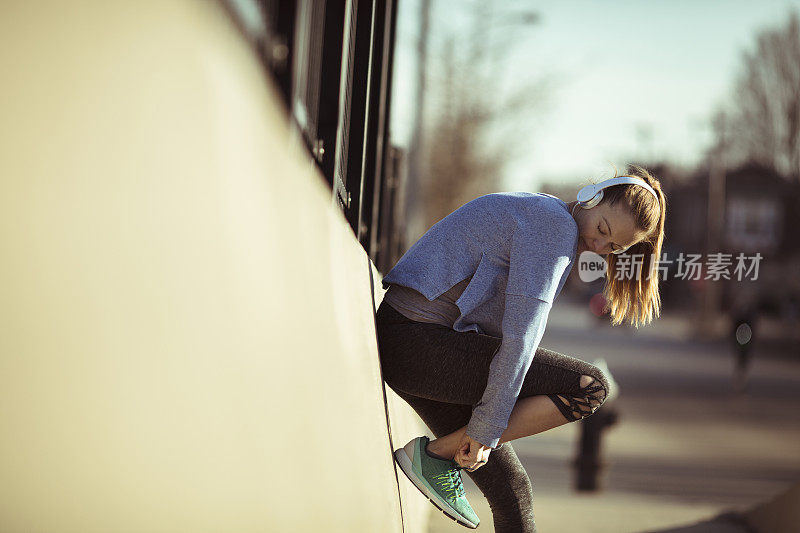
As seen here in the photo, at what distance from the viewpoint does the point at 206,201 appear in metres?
1.38

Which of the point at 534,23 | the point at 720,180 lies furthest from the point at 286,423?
the point at 720,180

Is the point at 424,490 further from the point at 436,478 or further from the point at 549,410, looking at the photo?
the point at 549,410

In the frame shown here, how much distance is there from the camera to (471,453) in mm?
2848

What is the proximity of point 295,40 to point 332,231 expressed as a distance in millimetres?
551

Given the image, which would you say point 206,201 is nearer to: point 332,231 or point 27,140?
point 27,140

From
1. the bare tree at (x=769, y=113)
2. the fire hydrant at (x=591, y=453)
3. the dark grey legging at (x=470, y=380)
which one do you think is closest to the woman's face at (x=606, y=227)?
the dark grey legging at (x=470, y=380)

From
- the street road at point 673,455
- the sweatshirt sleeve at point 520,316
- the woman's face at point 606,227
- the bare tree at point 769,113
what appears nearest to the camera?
the sweatshirt sleeve at point 520,316

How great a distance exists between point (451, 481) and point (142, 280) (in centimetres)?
203

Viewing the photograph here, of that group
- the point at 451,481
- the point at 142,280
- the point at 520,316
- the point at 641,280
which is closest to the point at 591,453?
the point at 641,280

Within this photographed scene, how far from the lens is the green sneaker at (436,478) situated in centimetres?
297

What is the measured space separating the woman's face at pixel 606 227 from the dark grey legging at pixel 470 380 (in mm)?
380

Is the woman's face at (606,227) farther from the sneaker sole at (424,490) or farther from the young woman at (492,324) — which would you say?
the sneaker sole at (424,490)

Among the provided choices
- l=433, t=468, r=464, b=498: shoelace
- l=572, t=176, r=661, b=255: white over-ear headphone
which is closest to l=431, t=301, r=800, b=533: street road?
l=433, t=468, r=464, b=498: shoelace

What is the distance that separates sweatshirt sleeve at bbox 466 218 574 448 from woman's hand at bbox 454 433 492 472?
1.5 inches
